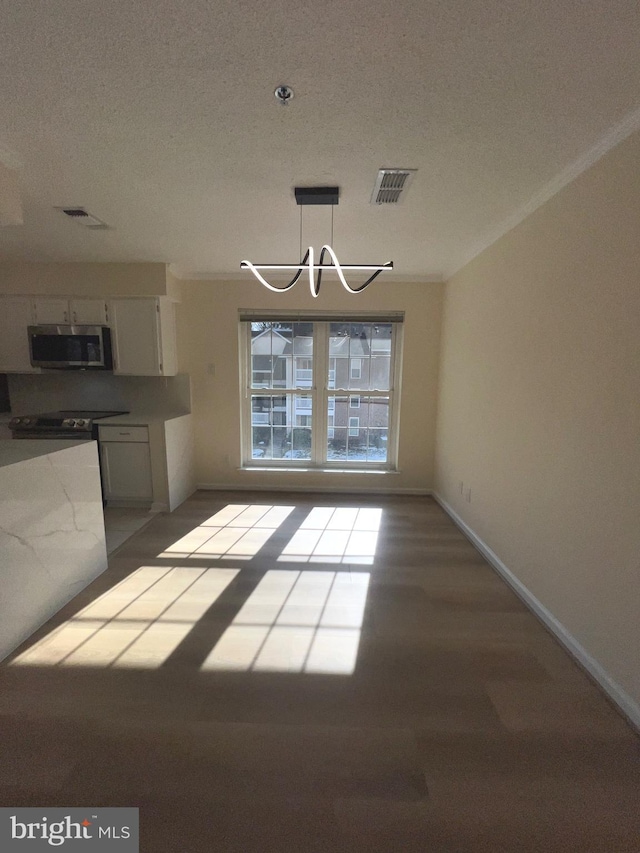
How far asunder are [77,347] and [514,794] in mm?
4319

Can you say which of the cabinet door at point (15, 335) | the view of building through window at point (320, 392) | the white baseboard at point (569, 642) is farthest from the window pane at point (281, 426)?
the cabinet door at point (15, 335)

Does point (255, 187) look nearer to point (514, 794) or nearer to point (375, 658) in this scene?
point (375, 658)

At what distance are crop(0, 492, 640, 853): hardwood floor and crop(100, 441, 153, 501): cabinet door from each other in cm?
122

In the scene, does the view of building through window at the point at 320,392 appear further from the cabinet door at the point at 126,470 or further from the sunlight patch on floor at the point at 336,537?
the cabinet door at the point at 126,470

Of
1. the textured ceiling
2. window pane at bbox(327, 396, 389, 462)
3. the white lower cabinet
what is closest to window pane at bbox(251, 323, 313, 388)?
window pane at bbox(327, 396, 389, 462)

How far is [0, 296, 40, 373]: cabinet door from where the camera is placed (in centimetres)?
340

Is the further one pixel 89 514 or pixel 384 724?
pixel 89 514

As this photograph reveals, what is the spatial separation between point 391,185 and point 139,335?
9.14 feet

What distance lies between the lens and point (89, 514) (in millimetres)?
2264

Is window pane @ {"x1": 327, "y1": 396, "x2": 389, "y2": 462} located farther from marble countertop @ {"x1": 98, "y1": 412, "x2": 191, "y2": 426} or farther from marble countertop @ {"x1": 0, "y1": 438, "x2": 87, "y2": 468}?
marble countertop @ {"x1": 0, "y1": 438, "x2": 87, "y2": 468}

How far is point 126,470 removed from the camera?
11.2 ft

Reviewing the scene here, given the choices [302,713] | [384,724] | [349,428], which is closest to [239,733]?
[302,713]

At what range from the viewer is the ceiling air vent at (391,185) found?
1820 mm

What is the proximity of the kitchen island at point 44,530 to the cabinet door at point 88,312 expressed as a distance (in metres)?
1.81
